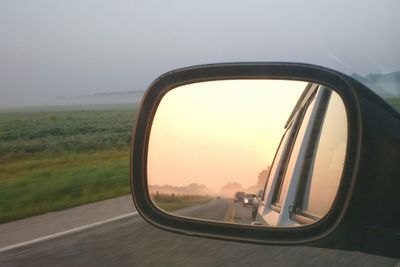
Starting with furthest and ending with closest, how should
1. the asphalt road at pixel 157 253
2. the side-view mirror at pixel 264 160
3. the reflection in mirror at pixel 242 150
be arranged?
the asphalt road at pixel 157 253
the reflection in mirror at pixel 242 150
the side-view mirror at pixel 264 160

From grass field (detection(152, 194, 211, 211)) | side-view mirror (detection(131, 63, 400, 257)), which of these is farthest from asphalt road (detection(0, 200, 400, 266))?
grass field (detection(152, 194, 211, 211))

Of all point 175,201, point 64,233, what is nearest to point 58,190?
point 64,233

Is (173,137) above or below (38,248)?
above

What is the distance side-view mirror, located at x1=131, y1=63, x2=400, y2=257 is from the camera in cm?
170

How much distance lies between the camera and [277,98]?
241cm

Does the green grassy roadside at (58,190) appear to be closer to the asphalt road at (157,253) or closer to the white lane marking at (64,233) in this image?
the white lane marking at (64,233)

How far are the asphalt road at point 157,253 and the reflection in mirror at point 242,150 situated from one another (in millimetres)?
2244

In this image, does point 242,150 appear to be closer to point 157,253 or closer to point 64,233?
point 157,253

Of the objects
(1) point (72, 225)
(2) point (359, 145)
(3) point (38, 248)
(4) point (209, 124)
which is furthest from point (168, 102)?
(1) point (72, 225)

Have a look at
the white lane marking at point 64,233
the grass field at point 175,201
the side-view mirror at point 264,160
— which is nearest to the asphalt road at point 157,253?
the white lane marking at point 64,233

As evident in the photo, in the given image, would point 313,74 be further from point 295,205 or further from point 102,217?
point 102,217

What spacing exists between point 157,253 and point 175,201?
9.95 ft

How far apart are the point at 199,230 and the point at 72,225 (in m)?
5.45

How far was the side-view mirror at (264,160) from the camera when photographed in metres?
1.70
